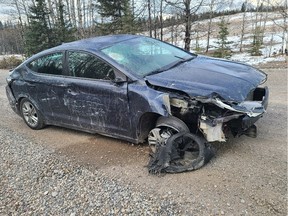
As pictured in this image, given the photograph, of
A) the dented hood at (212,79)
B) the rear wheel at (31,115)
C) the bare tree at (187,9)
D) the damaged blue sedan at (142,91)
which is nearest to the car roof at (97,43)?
the damaged blue sedan at (142,91)

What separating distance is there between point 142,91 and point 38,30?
19.4 meters

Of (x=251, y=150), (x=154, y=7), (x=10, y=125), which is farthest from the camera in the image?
(x=154, y=7)

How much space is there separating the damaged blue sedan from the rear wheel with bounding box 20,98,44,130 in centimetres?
11

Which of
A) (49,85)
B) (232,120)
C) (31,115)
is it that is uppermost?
(49,85)

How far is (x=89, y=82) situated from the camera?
4.43 m

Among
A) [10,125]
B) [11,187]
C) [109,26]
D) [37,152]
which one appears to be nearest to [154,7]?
[109,26]

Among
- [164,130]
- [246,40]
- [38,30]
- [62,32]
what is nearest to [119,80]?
[164,130]

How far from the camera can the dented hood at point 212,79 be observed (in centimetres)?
360

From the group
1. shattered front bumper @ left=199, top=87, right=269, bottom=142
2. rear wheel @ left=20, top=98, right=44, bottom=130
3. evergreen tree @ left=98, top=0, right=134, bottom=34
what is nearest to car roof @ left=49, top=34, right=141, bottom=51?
rear wheel @ left=20, top=98, right=44, bottom=130

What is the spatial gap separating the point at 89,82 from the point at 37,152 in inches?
59.4

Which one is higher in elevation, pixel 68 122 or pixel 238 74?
pixel 238 74

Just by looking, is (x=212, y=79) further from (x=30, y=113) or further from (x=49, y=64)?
(x=30, y=113)

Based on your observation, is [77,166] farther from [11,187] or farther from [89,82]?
[89,82]

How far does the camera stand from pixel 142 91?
388 centimetres
